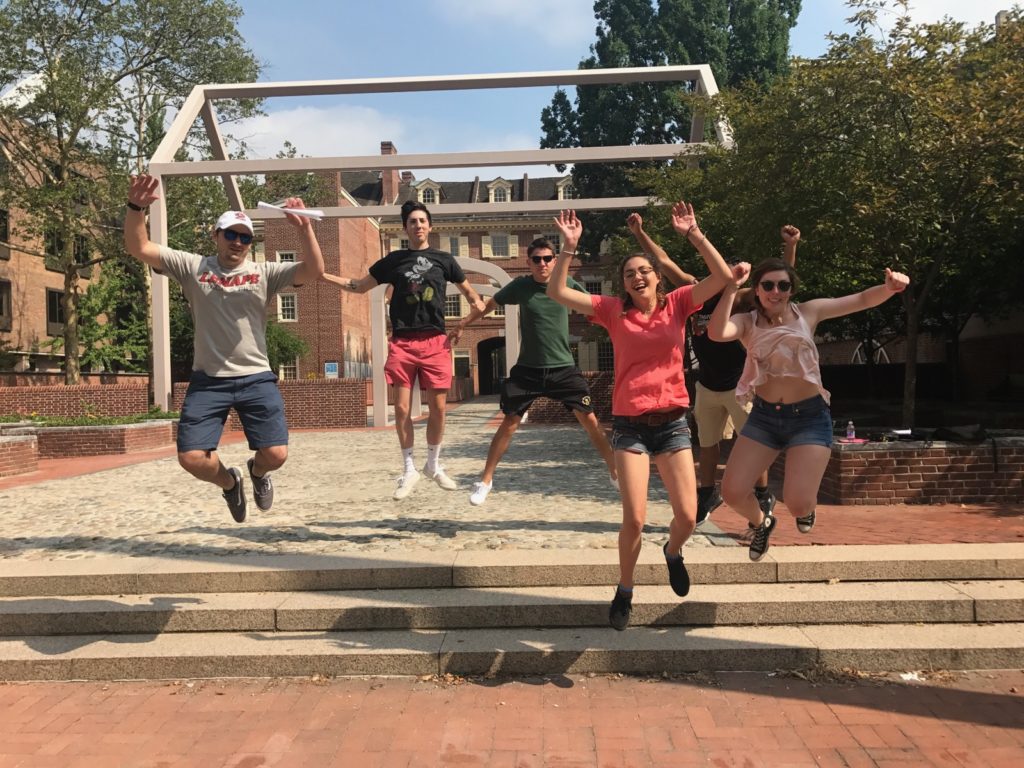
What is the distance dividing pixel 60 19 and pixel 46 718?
28.9 meters

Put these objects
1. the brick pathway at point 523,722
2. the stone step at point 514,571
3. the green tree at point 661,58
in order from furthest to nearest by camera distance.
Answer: the green tree at point 661,58 < the stone step at point 514,571 < the brick pathway at point 523,722

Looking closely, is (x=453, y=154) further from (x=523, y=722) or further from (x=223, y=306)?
(x=523, y=722)

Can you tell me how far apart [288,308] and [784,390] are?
46.2 m

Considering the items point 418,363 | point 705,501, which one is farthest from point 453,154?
point 705,501

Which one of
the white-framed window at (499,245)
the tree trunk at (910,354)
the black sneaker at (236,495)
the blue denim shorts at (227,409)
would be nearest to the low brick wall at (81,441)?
the black sneaker at (236,495)

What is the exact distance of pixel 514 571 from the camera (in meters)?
5.20

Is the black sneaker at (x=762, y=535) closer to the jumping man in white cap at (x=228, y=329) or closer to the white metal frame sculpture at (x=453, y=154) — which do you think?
the jumping man in white cap at (x=228, y=329)

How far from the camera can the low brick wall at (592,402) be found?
22234 millimetres

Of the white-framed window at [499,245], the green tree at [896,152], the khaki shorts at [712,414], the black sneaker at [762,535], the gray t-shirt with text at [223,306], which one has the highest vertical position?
the white-framed window at [499,245]

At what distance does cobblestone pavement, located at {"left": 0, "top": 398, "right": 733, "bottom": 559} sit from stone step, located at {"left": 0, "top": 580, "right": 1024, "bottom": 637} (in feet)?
2.92

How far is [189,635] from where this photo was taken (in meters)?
4.84

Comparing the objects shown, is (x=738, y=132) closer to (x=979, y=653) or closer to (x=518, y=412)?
(x=518, y=412)

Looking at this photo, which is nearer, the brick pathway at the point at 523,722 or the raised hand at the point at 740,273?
the brick pathway at the point at 523,722

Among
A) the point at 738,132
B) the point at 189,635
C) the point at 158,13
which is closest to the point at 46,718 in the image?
the point at 189,635
